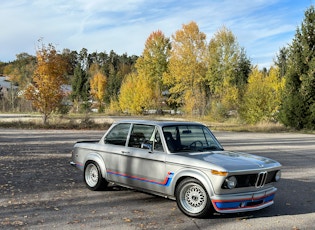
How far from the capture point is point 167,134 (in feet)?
21.3

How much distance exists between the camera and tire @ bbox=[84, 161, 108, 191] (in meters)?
7.34

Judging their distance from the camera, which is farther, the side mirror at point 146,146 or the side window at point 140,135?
the side window at point 140,135

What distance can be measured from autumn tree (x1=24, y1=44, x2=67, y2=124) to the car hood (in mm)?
20527

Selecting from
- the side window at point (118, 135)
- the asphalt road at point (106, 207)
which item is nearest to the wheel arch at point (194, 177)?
the asphalt road at point (106, 207)

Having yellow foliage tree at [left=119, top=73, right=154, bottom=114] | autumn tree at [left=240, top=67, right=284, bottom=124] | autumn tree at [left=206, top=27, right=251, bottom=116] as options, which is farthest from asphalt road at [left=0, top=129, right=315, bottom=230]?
yellow foliage tree at [left=119, top=73, right=154, bottom=114]

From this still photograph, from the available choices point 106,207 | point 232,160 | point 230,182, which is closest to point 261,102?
→ point 232,160

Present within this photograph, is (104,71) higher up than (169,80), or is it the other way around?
(104,71)

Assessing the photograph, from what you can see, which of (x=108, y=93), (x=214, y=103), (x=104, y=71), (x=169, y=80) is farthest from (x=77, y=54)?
(x=214, y=103)

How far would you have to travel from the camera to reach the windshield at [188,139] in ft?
21.0

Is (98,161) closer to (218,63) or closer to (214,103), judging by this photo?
(214,103)

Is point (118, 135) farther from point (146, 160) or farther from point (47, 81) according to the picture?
point (47, 81)

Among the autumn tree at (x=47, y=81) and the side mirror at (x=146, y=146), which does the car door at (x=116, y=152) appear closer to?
the side mirror at (x=146, y=146)

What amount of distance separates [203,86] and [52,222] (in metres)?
43.0

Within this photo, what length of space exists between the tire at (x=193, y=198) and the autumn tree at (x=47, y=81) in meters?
20.8
